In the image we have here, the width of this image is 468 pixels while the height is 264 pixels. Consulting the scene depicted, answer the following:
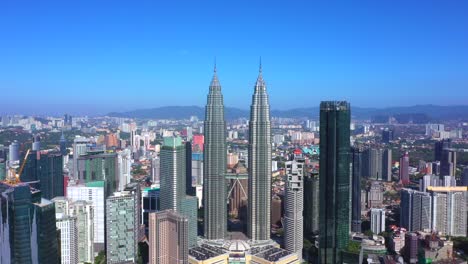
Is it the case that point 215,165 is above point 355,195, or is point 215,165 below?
above

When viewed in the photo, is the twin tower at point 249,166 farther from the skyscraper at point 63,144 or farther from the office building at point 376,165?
the office building at point 376,165

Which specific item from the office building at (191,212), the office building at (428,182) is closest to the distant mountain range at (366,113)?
the office building at (428,182)

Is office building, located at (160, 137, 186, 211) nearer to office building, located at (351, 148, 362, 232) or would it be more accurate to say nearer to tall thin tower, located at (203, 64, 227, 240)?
tall thin tower, located at (203, 64, 227, 240)

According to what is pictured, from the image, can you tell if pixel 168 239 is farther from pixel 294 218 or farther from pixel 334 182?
pixel 334 182

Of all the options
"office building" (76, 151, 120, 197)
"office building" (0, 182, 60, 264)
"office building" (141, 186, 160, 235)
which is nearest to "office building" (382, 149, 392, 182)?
"office building" (141, 186, 160, 235)

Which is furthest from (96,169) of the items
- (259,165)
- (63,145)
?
(259,165)

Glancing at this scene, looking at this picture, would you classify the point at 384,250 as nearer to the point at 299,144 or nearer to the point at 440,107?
the point at 299,144
